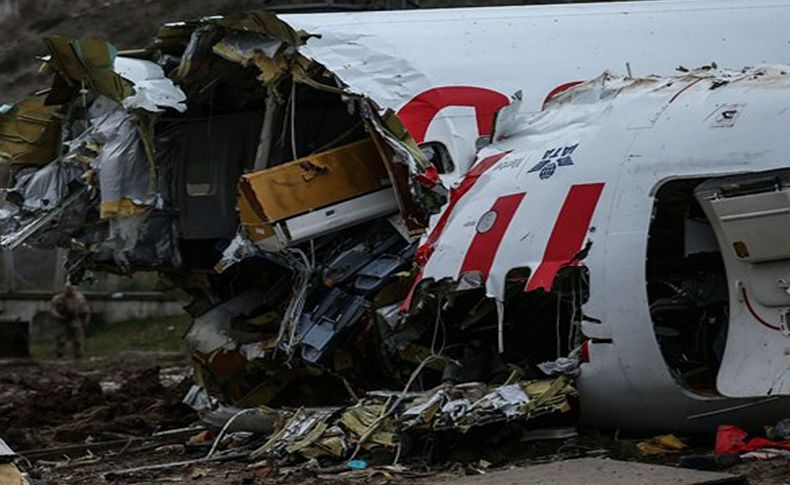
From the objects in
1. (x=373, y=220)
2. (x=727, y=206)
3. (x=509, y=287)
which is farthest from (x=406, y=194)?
(x=727, y=206)

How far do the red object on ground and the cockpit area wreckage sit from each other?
5.7 inches

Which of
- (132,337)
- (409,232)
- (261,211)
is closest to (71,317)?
(132,337)

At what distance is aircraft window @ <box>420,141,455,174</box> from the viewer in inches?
485

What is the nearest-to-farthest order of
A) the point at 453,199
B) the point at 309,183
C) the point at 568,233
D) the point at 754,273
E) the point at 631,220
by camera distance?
1. the point at 754,273
2. the point at 631,220
3. the point at 568,233
4. the point at 453,199
5. the point at 309,183

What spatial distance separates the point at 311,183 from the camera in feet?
38.3

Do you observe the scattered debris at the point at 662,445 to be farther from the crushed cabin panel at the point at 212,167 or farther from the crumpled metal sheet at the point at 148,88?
the crushed cabin panel at the point at 212,167

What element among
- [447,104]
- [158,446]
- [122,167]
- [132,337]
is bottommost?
[132,337]

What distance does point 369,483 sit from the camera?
947 centimetres

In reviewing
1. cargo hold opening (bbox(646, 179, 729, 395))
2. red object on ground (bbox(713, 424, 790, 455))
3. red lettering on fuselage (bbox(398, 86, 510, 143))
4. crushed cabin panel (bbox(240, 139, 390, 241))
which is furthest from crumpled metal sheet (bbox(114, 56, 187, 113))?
red object on ground (bbox(713, 424, 790, 455))

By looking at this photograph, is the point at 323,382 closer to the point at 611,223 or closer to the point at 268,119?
the point at 268,119

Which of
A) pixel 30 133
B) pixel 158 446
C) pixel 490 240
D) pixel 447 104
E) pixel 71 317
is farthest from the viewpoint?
pixel 71 317

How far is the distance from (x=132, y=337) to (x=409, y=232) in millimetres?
16941

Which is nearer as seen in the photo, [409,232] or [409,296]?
[409,296]

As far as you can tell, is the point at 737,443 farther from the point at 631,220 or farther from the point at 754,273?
the point at 631,220
